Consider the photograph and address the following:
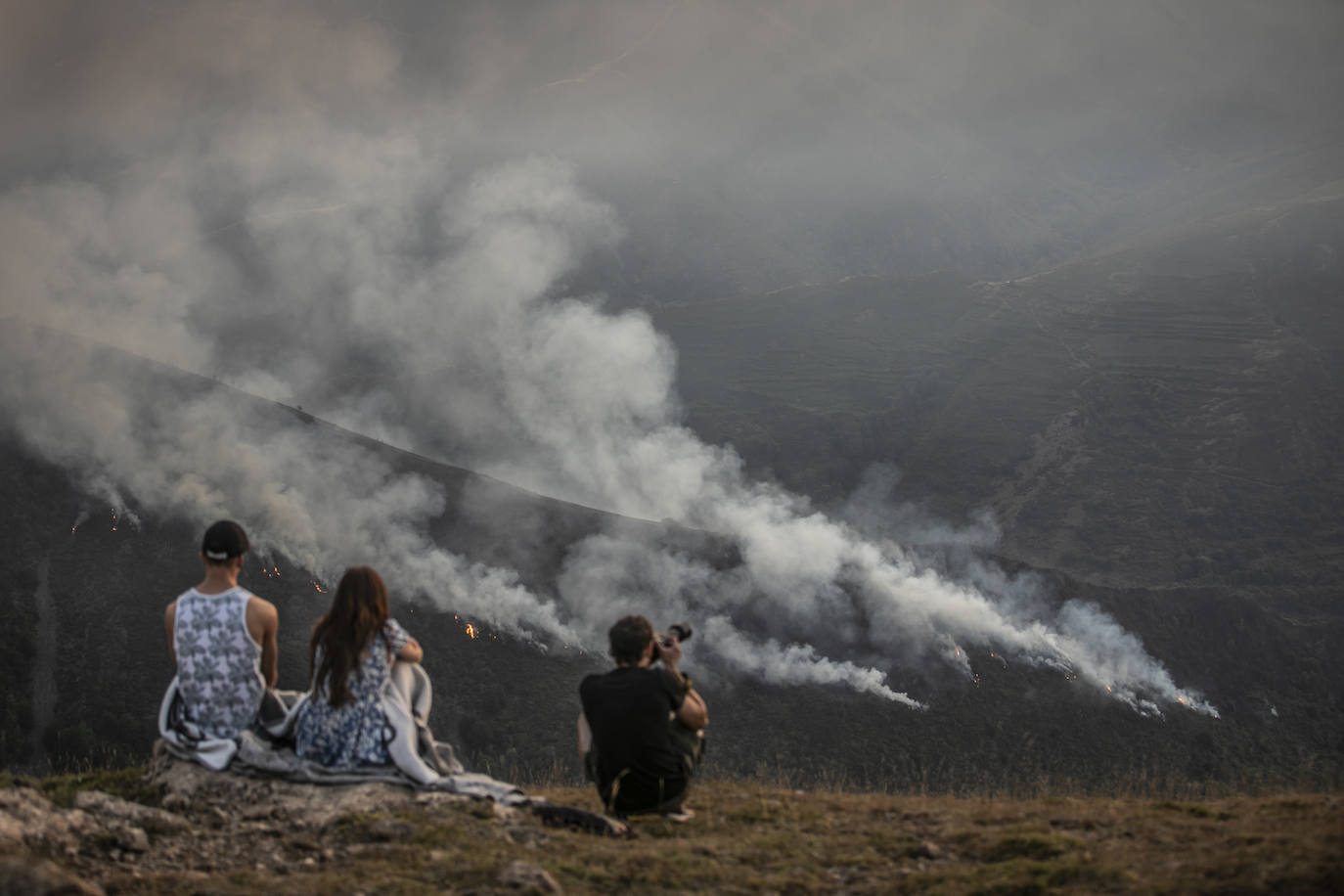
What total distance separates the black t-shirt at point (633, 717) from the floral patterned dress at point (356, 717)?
1.25 meters

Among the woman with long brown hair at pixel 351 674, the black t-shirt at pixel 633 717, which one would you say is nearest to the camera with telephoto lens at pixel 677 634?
the black t-shirt at pixel 633 717

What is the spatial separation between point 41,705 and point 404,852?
47.4 ft

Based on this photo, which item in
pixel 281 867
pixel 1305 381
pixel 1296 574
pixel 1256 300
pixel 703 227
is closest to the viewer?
pixel 281 867

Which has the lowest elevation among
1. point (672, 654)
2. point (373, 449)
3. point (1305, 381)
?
point (672, 654)

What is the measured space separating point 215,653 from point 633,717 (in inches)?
103

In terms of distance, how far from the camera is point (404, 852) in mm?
5422

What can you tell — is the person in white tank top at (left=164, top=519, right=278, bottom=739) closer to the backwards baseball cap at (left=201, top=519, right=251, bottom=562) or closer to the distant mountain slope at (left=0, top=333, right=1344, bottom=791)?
the backwards baseball cap at (left=201, top=519, right=251, bottom=562)

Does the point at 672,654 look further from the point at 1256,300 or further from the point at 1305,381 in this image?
the point at 1256,300

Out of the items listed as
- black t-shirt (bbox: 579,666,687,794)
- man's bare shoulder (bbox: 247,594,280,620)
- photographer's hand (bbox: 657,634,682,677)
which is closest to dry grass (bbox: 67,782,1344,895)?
black t-shirt (bbox: 579,666,687,794)

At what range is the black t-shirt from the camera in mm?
6297

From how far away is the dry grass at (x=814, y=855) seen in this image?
489 cm

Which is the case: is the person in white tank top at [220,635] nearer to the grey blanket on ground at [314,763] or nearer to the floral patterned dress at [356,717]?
the grey blanket on ground at [314,763]

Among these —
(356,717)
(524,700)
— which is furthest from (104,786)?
(524,700)

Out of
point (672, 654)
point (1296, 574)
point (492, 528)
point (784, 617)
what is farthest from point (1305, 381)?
point (672, 654)
